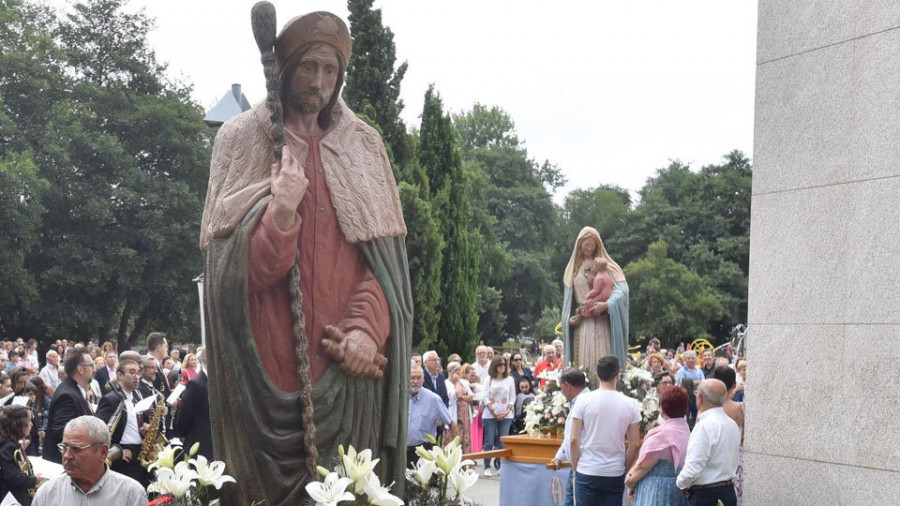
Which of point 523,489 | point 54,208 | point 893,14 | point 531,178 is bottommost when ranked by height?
point 523,489

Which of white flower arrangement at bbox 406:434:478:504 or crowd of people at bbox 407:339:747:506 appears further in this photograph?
crowd of people at bbox 407:339:747:506

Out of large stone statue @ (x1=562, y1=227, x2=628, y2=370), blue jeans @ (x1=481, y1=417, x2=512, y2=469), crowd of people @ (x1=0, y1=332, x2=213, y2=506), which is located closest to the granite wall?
crowd of people @ (x1=0, y1=332, x2=213, y2=506)

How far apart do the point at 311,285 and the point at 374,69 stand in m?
26.6

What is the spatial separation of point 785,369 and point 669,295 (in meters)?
54.3

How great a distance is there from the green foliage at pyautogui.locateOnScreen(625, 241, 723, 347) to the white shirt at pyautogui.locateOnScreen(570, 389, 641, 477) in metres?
51.7

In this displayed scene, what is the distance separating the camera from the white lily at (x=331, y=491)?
14.5 feet

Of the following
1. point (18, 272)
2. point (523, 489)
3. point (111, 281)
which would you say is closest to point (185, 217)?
point (111, 281)

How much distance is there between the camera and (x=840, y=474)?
6.55 meters

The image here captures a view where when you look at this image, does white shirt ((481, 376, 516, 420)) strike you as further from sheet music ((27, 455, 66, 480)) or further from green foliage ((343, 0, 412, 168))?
green foliage ((343, 0, 412, 168))

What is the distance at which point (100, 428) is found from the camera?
468 cm

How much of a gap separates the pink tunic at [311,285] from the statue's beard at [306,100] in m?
0.14

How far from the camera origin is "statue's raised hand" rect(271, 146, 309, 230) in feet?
15.4

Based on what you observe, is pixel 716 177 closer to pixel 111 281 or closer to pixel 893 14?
pixel 111 281

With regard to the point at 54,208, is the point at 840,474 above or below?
below
